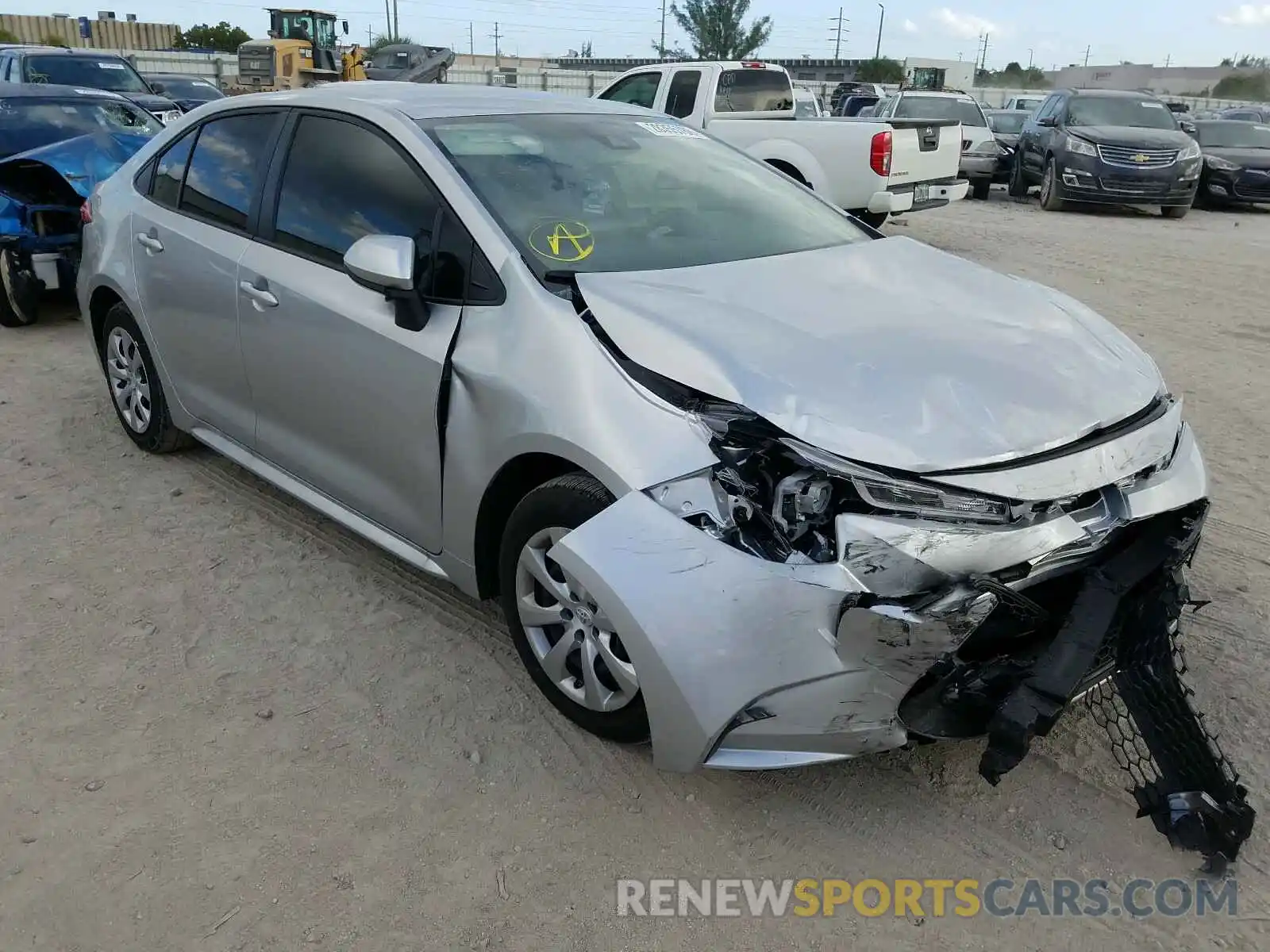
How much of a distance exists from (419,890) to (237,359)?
7.69 ft

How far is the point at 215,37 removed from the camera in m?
76.4

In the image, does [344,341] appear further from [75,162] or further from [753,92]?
[753,92]

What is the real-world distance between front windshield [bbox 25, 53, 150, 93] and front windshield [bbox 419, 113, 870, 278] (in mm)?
13459

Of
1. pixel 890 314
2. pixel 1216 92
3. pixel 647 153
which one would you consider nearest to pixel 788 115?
pixel 647 153

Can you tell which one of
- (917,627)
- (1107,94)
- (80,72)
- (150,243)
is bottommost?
(917,627)

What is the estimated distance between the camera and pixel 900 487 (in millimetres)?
2332

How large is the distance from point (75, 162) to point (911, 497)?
7.23m

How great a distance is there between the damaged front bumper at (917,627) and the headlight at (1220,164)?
1629 centimetres

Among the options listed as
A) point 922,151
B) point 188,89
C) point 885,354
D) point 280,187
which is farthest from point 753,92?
point 188,89

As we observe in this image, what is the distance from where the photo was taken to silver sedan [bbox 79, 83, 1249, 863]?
7.67 ft

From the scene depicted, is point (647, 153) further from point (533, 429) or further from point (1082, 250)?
point (1082, 250)

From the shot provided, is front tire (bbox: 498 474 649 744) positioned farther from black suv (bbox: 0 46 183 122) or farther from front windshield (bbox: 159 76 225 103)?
front windshield (bbox: 159 76 225 103)

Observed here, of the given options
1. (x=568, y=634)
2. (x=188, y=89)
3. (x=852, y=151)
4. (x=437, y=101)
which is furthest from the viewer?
(x=188, y=89)

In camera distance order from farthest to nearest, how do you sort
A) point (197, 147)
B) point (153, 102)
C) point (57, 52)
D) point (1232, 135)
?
point (1232, 135), point (57, 52), point (153, 102), point (197, 147)
